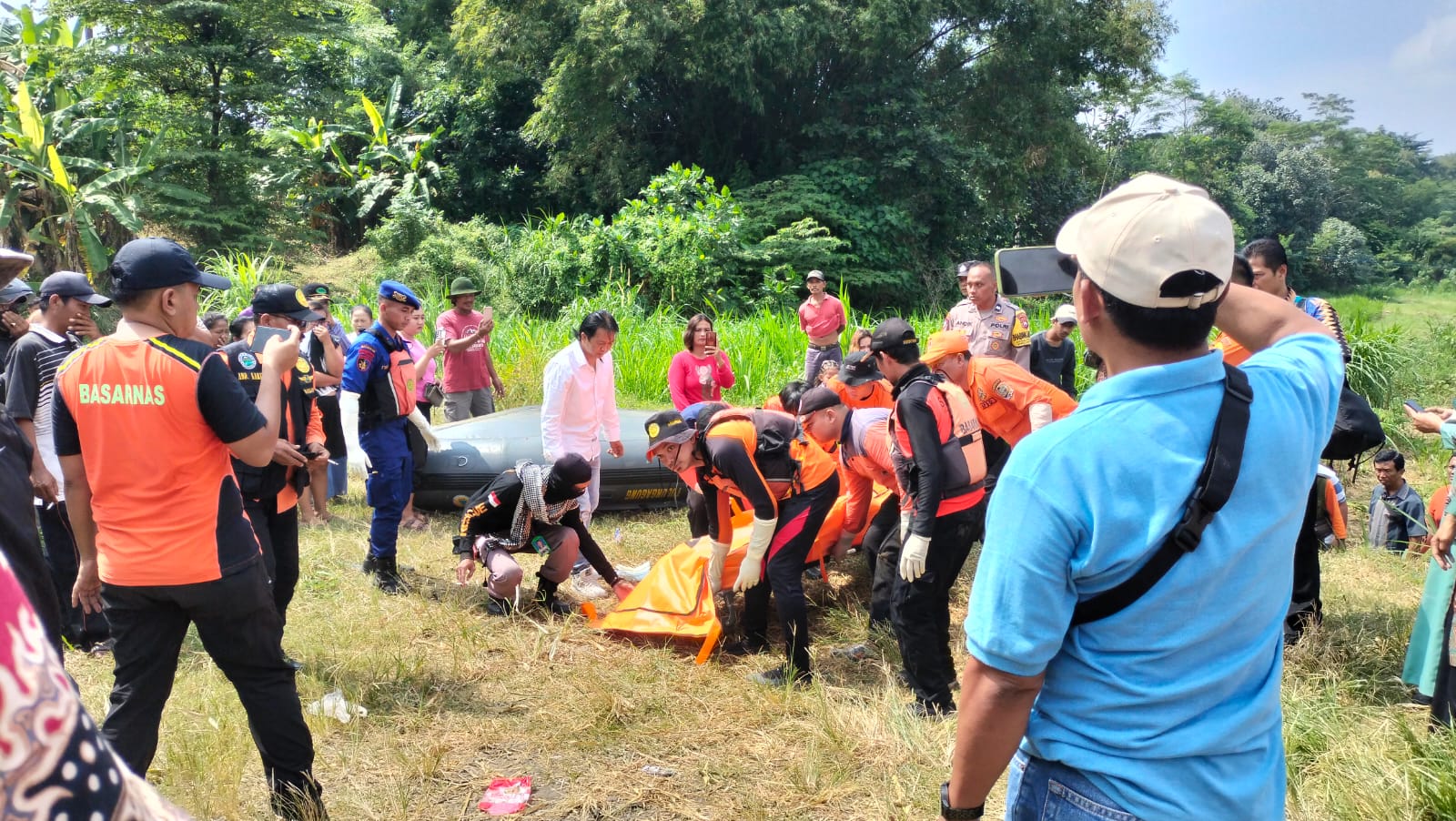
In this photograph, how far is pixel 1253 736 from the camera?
1456mm

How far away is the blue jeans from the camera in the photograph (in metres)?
1.42

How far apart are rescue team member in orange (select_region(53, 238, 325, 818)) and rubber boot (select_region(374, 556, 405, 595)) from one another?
2849 mm

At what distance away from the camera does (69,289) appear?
4.73 metres

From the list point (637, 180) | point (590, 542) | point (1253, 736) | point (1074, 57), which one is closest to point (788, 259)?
point (637, 180)

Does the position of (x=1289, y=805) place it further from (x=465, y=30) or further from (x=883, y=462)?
(x=465, y=30)

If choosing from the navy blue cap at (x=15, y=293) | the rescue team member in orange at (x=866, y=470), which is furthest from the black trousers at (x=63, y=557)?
the rescue team member in orange at (x=866, y=470)

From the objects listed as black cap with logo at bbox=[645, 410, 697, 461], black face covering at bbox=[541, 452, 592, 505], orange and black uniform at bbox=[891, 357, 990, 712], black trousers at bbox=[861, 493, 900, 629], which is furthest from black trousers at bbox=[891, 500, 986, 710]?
black face covering at bbox=[541, 452, 592, 505]

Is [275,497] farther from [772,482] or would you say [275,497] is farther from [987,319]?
[987,319]

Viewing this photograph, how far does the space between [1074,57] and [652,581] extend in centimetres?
1936

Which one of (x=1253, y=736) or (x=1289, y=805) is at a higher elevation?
(x=1253, y=736)

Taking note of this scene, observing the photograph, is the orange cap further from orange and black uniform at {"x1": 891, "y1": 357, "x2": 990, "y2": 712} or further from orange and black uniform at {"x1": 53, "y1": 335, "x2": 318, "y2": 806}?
orange and black uniform at {"x1": 53, "y1": 335, "x2": 318, "y2": 806}

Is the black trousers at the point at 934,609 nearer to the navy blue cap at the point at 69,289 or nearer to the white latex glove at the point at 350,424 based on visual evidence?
the navy blue cap at the point at 69,289

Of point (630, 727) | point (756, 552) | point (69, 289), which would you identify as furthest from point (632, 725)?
point (69, 289)

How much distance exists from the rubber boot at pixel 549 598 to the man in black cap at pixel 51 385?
7.17ft
